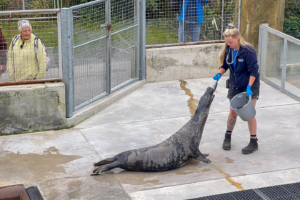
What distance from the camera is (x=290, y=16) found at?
1327 cm

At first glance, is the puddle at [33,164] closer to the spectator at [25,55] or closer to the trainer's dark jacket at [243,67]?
the spectator at [25,55]

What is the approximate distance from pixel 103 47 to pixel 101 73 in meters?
0.47

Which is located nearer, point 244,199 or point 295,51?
point 244,199

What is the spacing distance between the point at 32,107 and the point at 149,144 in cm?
196

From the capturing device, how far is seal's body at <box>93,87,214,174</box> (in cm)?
516

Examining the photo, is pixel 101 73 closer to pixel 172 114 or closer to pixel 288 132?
pixel 172 114

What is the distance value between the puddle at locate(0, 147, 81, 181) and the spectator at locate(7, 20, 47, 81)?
1346 millimetres

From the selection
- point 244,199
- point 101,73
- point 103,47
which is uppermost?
point 103,47

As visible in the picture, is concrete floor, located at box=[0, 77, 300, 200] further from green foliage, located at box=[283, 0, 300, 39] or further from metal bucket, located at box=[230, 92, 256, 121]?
Answer: green foliage, located at box=[283, 0, 300, 39]

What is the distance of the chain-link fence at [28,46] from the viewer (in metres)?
6.32

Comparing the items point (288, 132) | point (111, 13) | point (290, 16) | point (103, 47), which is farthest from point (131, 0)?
point (290, 16)

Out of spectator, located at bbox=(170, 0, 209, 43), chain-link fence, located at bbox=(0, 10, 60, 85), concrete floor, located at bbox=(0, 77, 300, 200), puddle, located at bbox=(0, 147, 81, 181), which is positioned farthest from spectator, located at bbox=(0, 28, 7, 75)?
spectator, located at bbox=(170, 0, 209, 43)

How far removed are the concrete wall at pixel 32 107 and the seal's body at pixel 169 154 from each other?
5.69 feet

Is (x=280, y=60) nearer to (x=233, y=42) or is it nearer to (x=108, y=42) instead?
(x=233, y=42)
